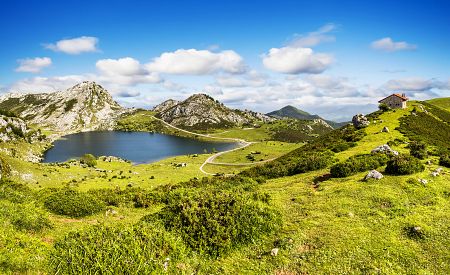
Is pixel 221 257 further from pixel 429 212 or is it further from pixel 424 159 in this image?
pixel 424 159

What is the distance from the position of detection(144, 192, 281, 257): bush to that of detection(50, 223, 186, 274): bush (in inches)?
66.6

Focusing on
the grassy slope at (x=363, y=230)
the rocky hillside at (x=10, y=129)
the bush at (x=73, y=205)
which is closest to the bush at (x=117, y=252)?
the grassy slope at (x=363, y=230)

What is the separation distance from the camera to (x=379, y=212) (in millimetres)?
22672

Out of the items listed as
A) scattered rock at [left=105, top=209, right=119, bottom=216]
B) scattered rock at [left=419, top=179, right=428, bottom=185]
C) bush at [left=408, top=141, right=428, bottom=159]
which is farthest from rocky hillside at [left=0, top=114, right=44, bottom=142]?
scattered rock at [left=419, top=179, right=428, bottom=185]

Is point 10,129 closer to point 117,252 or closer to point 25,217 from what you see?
point 25,217

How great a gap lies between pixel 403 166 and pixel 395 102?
295 ft

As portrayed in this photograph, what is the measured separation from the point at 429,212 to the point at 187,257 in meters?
17.8

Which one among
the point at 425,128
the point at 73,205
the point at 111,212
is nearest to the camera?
the point at 73,205

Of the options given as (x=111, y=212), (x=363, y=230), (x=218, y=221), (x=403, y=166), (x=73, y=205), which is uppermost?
(x=403, y=166)

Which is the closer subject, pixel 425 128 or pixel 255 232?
pixel 255 232

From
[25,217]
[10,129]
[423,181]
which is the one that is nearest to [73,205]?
[25,217]

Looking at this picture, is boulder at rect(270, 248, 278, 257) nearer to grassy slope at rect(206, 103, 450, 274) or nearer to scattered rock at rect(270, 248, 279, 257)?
scattered rock at rect(270, 248, 279, 257)

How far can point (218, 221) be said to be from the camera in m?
18.8

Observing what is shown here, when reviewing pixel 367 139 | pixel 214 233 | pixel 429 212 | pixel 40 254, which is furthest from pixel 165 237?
pixel 367 139
